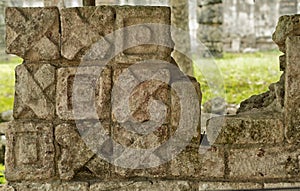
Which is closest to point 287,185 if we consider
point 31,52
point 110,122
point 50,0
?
point 110,122

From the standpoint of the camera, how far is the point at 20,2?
12.6m

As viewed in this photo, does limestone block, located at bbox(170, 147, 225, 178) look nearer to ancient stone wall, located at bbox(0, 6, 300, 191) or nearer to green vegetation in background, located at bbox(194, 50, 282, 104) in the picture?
ancient stone wall, located at bbox(0, 6, 300, 191)

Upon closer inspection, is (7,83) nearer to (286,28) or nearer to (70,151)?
(70,151)

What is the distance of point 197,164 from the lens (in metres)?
3.20

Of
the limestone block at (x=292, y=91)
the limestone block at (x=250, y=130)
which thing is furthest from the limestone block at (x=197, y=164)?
the limestone block at (x=292, y=91)

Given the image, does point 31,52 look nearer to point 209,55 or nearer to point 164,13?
point 164,13

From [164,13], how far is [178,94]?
51cm

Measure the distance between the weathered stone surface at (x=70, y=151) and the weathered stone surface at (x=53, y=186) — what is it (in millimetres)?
50

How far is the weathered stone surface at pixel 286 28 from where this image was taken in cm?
311

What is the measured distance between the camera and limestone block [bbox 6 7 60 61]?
3.11 meters

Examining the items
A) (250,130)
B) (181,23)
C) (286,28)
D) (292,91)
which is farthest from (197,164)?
(181,23)

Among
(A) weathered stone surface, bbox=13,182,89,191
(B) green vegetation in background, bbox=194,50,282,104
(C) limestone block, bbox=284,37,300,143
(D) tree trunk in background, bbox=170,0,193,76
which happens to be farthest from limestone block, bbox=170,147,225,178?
(B) green vegetation in background, bbox=194,50,282,104

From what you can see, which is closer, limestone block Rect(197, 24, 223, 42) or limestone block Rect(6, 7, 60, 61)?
limestone block Rect(6, 7, 60, 61)

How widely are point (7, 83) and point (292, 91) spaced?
8.69 m
